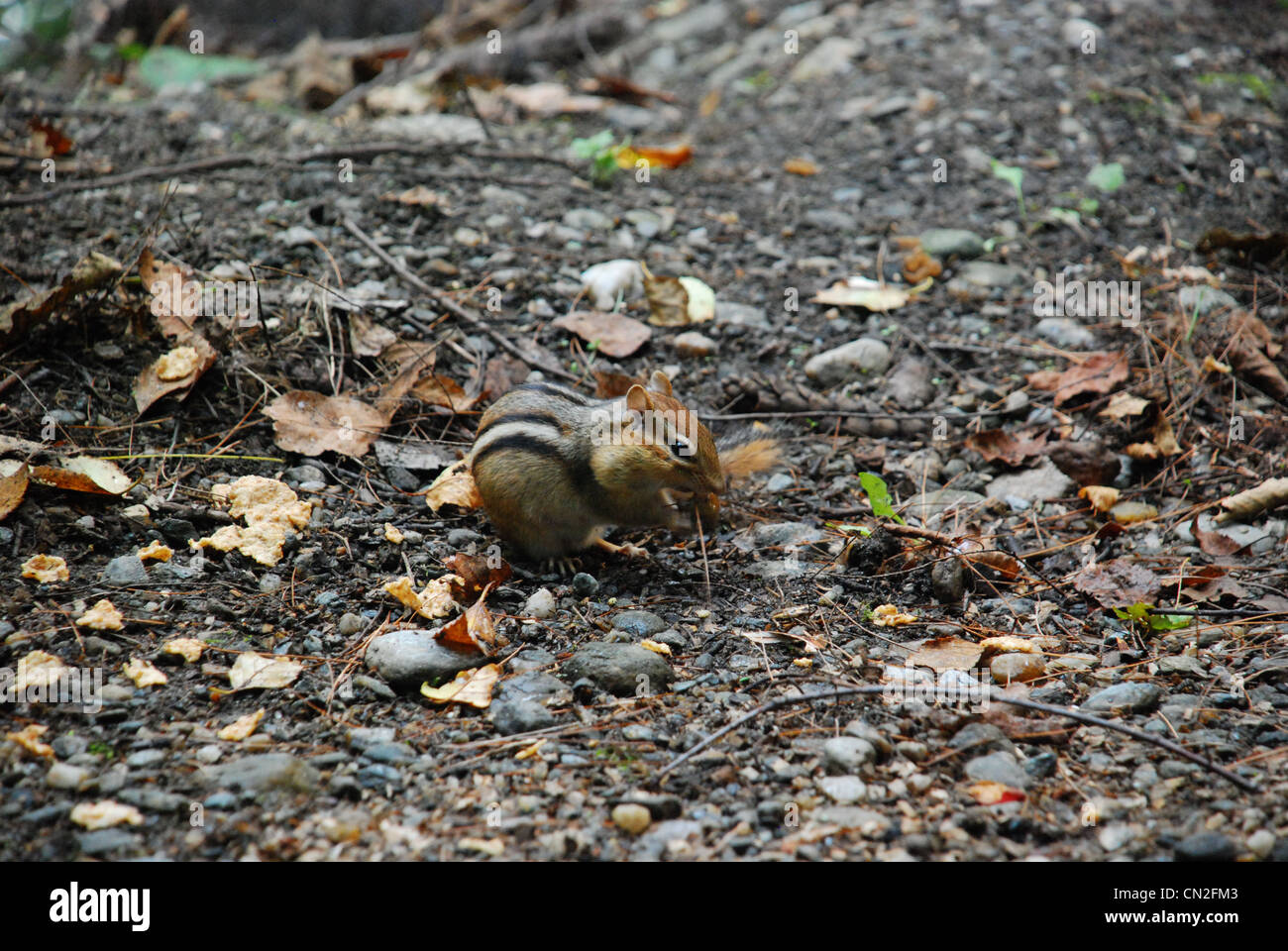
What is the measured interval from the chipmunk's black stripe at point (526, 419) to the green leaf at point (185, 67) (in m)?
5.17

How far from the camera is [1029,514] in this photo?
13.2 feet

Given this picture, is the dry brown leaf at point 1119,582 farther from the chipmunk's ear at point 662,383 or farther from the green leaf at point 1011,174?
the green leaf at point 1011,174

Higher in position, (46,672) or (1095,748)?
(46,672)

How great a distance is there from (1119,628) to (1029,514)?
795 mm

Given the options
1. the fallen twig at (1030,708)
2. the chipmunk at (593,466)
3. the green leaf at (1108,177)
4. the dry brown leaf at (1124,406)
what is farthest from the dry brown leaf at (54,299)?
the green leaf at (1108,177)

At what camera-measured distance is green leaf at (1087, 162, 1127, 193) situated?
593 cm

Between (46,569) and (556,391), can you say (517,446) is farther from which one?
(46,569)

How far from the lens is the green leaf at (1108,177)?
19.4 ft

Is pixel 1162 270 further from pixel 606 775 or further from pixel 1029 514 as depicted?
pixel 606 775

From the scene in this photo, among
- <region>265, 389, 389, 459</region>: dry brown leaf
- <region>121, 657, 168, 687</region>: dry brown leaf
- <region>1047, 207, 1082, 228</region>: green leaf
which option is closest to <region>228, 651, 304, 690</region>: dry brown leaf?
<region>121, 657, 168, 687</region>: dry brown leaf

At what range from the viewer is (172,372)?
12.9 ft

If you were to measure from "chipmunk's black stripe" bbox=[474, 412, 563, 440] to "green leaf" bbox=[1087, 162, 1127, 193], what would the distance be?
13.2ft
